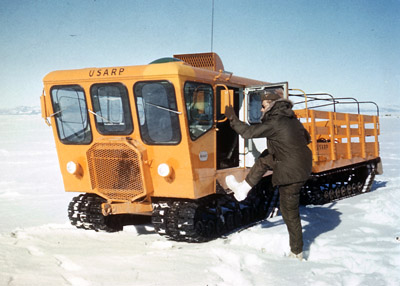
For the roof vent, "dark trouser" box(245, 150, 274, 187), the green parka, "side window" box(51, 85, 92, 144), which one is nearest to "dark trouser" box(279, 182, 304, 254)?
the green parka

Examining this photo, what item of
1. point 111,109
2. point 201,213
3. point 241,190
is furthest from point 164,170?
point 111,109

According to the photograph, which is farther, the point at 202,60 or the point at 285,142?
the point at 202,60

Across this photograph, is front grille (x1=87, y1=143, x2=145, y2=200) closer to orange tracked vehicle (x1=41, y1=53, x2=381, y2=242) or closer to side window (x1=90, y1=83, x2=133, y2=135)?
orange tracked vehicle (x1=41, y1=53, x2=381, y2=242)

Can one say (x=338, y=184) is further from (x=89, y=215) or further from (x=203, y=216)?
(x=89, y=215)

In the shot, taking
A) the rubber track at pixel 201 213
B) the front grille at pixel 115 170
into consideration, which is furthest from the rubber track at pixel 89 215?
the front grille at pixel 115 170

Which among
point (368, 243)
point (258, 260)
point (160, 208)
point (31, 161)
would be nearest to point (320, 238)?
point (368, 243)

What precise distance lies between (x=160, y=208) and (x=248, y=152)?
186cm

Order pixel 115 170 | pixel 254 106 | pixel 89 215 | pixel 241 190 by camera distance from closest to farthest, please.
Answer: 1. pixel 241 190
2. pixel 115 170
3. pixel 89 215
4. pixel 254 106

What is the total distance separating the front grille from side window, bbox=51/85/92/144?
1.20 feet

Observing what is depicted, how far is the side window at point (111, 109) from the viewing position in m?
5.74

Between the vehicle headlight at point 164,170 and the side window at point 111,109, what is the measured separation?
0.70 m

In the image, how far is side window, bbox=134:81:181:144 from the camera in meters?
5.42

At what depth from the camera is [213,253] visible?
5070mm

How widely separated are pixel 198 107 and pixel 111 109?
50.6 inches
